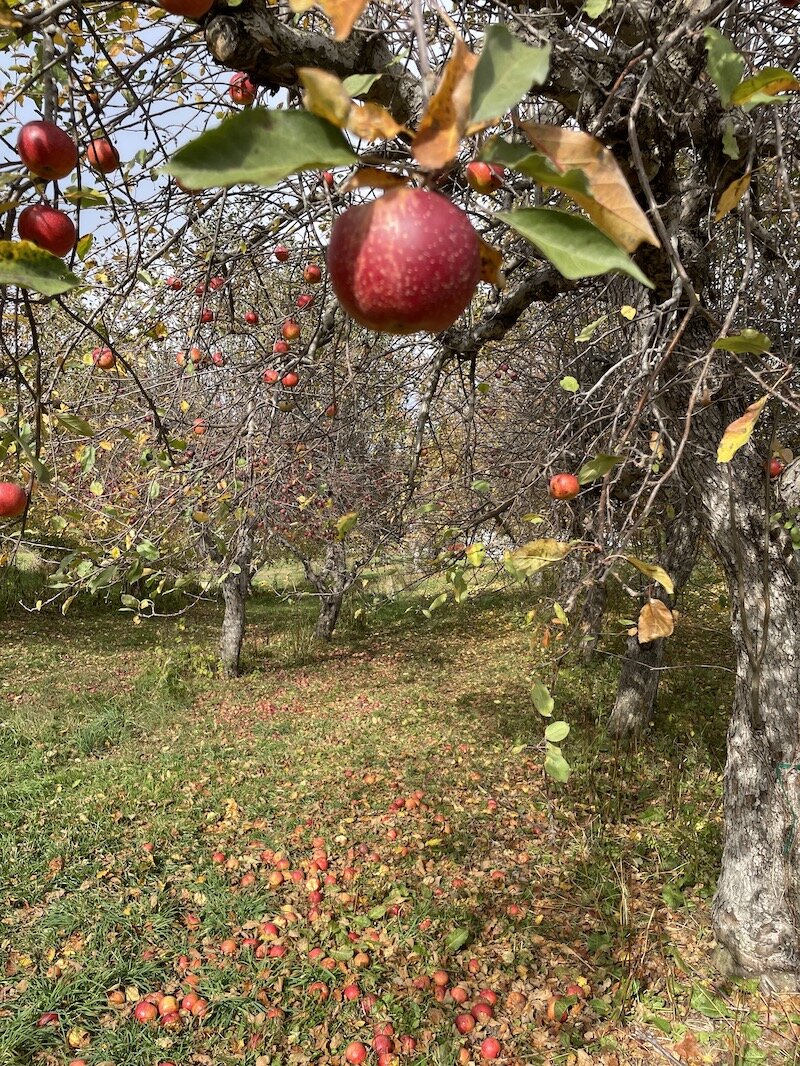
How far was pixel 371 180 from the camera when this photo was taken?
59 cm

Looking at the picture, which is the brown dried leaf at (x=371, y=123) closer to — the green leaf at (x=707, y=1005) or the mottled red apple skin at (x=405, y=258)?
the mottled red apple skin at (x=405, y=258)

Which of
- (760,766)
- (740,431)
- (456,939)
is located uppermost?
(740,431)

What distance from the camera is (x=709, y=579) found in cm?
1073

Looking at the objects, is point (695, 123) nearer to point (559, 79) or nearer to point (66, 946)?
point (559, 79)

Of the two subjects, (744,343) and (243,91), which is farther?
(243,91)

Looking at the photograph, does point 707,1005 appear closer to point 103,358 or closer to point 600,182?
point 600,182

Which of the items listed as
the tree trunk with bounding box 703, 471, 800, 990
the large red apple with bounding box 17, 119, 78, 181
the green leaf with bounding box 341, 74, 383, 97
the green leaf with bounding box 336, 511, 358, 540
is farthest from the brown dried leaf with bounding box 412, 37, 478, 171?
the tree trunk with bounding box 703, 471, 800, 990

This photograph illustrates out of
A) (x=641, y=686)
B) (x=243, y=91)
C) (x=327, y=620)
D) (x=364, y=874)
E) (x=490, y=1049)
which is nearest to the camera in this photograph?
(x=243, y=91)

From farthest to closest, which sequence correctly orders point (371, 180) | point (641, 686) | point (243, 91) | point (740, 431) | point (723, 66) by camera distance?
point (641, 686), point (243, 91), point (740, 431), point (723, 66), point (371, 180)

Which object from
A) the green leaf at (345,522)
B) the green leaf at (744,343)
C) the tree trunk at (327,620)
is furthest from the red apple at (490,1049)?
the tree trunk at (327,620)

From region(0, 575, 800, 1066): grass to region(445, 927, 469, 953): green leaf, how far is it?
0.6 inches

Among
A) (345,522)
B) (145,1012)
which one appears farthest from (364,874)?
(345,522)

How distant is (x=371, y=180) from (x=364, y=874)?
4536 millimetres

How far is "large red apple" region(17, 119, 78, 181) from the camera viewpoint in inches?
37.9
